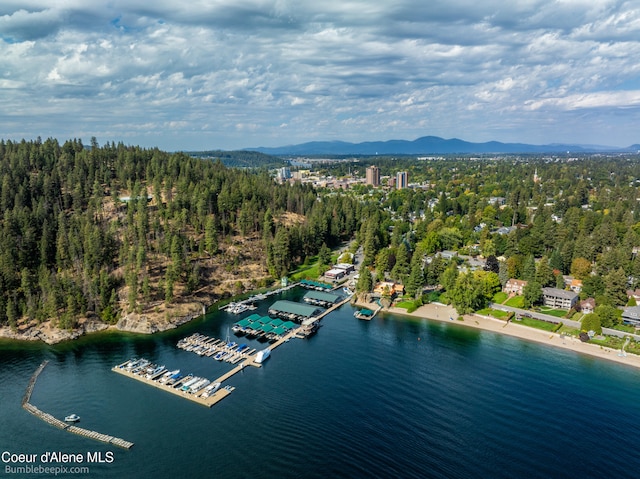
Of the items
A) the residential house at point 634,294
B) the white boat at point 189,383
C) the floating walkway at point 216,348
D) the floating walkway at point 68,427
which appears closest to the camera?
the floating walkway at point 68,427

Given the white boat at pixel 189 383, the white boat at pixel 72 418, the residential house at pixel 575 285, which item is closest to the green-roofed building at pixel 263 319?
the white boat at pixel 189 383

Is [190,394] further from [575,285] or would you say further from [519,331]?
[575,285]

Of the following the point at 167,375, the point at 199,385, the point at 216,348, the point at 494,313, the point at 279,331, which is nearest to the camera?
the point at 199,385

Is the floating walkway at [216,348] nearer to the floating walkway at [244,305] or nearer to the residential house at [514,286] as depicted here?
the floating walkway at [244,305]

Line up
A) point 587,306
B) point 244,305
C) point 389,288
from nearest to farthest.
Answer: point 587,306 → point 244,305 → point 389,288

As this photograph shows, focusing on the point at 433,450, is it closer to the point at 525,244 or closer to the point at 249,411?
the point at 249,411

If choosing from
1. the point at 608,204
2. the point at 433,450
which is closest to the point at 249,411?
the point at 433,450

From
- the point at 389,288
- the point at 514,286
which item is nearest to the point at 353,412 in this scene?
the point at 389,288
